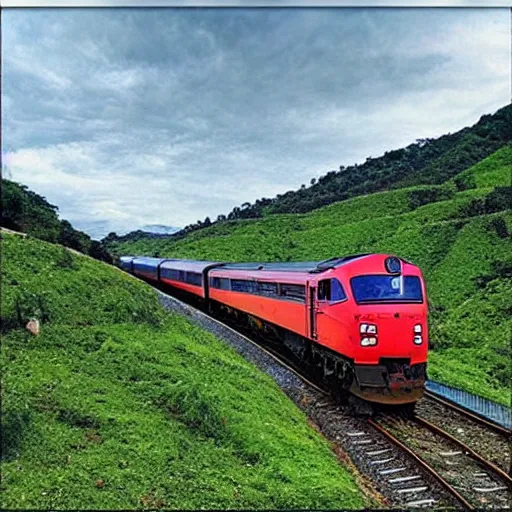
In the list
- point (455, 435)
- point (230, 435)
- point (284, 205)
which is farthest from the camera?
point (284, 205)

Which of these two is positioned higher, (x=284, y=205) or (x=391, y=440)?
(x=284, y=205)

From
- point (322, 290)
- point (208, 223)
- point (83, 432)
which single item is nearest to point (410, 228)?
point (322, 290)

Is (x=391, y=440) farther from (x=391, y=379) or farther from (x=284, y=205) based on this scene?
(x=284, y=205)

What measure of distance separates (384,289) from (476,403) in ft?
11.5

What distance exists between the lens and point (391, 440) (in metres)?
8.59

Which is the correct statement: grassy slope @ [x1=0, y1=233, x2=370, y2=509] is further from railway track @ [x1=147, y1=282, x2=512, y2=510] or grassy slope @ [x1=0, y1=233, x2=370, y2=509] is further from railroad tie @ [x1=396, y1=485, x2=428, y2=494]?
railroad tie @ [x1=396, y1=485, x2=428, y2=494]

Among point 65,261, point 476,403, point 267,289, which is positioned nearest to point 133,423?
point 476,403

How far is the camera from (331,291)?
9992 mm

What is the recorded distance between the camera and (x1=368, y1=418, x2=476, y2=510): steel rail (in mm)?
6692

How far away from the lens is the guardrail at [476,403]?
9675mm

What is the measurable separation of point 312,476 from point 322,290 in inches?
167

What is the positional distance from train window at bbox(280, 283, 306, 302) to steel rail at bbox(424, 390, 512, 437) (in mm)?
3398

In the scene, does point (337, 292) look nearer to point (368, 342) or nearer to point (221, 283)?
point (368, 342)

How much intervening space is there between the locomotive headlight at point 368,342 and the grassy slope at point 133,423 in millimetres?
1761
